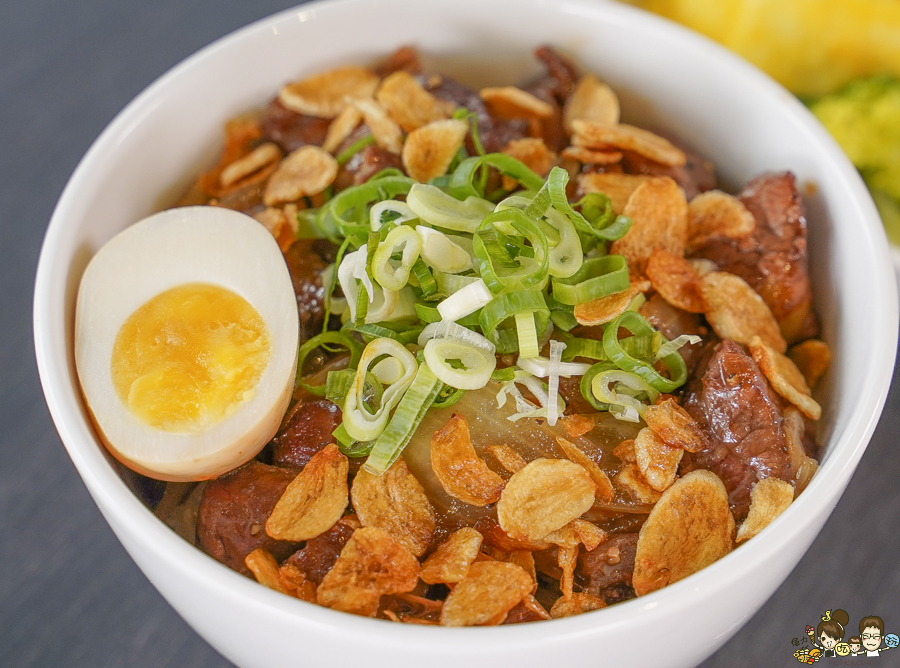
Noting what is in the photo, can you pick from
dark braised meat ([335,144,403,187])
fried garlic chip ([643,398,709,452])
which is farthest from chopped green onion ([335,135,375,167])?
fried garlic chip ([643,398,709,452])

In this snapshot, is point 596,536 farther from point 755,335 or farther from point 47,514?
point 47,514

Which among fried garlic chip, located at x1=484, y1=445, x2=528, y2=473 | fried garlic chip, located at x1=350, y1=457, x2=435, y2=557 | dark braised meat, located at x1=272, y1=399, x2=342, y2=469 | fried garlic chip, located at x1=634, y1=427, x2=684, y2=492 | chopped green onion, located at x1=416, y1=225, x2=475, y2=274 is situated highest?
chopped green onion, located at x1=416, y1=225, x2=475, y2=274

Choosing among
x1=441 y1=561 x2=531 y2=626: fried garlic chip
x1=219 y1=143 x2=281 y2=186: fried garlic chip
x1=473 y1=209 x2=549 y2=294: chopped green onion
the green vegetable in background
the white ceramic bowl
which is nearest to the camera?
the white ceramic bowl

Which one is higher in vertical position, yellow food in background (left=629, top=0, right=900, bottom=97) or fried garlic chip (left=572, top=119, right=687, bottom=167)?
yellow food in background (left=629, top=0, right=900, bottom=97)

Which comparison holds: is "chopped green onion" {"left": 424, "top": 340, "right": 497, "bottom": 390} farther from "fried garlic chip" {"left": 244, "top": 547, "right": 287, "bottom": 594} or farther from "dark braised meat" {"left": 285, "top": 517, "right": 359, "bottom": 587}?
"fried garlic chip" {"left": 244, "top": 547, "right": 287, "bottom": 594}

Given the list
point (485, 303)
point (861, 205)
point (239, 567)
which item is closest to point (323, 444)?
point (239, 567)

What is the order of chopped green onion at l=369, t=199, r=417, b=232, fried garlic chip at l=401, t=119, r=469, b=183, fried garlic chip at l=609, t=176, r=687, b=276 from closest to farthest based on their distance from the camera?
chopped green onion at l=369, t=199, r=417, b=232, fried garlic chip at l=609, t=176, r=687, b=276, fried garlic chip at l=401, t=119, r=469, b=183
